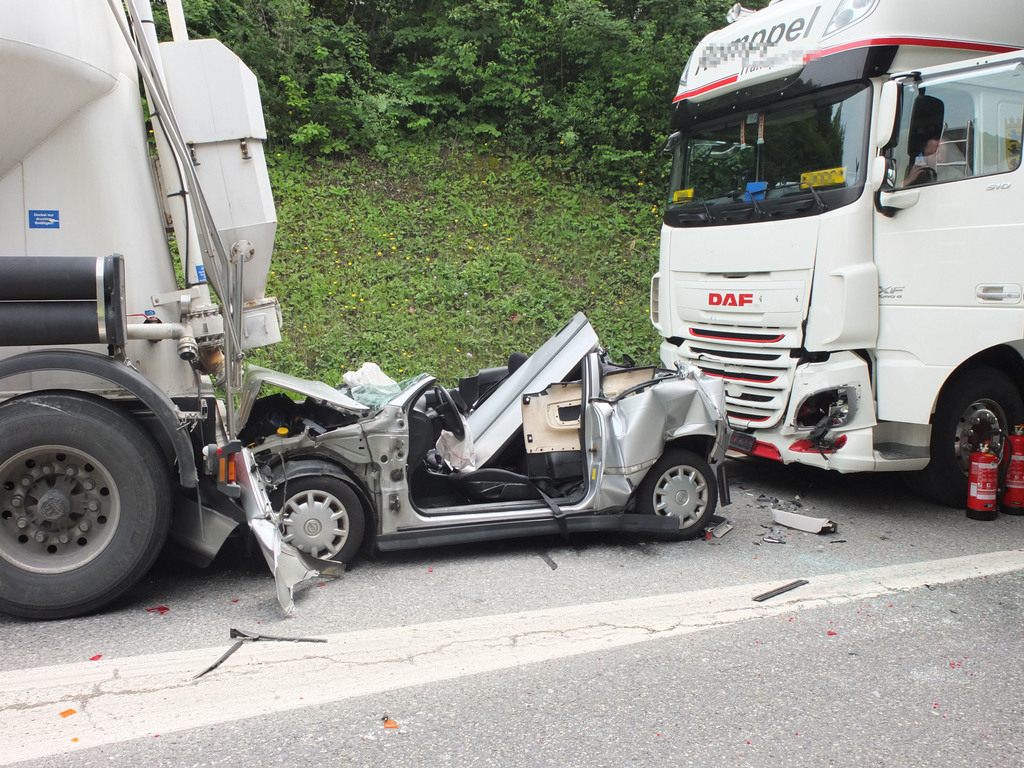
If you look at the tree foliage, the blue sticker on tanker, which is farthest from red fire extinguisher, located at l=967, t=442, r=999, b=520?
the tree foliage

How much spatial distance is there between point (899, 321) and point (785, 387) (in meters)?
0.92

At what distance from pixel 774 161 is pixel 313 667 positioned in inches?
199

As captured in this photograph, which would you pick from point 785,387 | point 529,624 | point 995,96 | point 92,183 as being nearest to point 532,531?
point 529,624

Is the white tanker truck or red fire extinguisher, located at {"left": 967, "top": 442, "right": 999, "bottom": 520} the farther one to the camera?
red fire extinguisher, located at {"left": 967, "top": 442, "right": 999, "bottom": 520}

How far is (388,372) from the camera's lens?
8.78m

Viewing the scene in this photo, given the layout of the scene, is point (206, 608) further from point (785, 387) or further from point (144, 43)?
point (785, 387)

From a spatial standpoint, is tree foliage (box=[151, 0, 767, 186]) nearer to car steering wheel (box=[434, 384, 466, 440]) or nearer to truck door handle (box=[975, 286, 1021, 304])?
car steering wheel (box=[434, 384, 466, 440])

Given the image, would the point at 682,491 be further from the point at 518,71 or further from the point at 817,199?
the point at 518,71

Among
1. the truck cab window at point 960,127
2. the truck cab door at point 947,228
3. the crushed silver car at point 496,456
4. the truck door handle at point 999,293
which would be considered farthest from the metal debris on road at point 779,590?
the truck cab window at point 960,127

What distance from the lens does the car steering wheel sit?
16.0 ft

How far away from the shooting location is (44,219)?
3904mm

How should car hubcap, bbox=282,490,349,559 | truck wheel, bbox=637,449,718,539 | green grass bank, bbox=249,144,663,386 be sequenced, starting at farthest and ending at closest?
green grass bank, bbox=249,144,663,386
truck wheel, bbox=637,449,718,539
car hubcap, bbox=282,490,349,559

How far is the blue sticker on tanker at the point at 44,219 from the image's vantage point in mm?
3887

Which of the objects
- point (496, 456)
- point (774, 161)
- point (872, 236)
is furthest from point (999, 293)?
point (496, 456)
